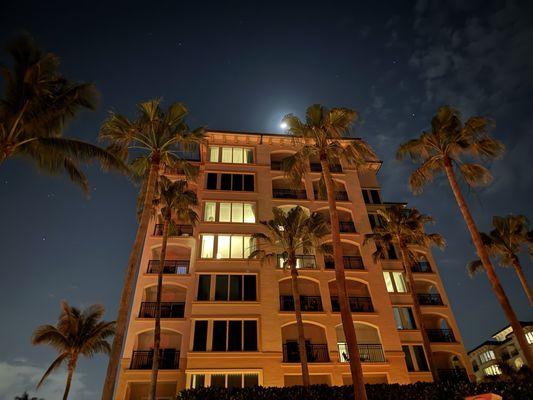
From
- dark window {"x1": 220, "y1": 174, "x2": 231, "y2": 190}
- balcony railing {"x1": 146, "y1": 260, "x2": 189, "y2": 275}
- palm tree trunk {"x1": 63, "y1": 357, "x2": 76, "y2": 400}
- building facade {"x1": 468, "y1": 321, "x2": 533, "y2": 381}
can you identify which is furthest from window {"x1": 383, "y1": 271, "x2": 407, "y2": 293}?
building facade {"x1": 468, "y1": 321, "x2": 533, "y2": 381}

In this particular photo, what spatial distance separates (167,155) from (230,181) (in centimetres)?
1461

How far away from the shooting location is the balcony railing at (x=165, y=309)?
27.8 metres

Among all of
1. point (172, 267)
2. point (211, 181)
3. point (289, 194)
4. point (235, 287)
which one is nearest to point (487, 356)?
point (289, 194)

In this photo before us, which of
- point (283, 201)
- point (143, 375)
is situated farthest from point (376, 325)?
point (143, 375)

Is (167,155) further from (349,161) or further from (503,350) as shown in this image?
(503,350)

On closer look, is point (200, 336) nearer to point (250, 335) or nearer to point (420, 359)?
point (250, 335)

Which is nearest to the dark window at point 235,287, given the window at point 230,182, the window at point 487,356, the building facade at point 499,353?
the window at point 230,182

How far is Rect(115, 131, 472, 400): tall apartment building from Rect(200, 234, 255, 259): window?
0.09 metres

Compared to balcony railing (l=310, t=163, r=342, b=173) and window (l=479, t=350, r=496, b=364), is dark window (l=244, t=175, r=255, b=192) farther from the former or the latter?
window (l=479, t=350, r=496, b=364)

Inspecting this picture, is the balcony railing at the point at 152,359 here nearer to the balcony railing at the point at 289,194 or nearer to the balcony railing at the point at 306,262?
the balcony railing at the point at 306,262

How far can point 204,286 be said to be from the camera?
1083 inches

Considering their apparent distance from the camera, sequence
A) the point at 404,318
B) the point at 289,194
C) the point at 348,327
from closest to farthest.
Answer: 1. the point at 348,327
2. the point at 404,318
3. the point at 289,194

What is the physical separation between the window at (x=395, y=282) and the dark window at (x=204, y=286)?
55.8 ft

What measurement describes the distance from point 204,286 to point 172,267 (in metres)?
5.00
